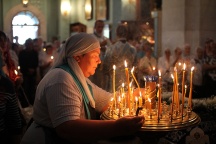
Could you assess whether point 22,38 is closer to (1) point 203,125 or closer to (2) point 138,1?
(2) point 138,1

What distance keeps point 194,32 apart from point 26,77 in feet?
13.5

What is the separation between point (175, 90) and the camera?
7.52ft

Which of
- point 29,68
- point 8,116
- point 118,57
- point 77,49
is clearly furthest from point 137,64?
point 29,68

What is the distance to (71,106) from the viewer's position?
1958mm

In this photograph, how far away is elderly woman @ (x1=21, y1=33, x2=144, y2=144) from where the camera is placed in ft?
6.26

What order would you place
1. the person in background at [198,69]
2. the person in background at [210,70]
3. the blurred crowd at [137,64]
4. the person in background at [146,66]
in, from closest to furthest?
the blurred crowd at [137,64] → the person in background at [198,69] → the person in background at [146,66] → the person in background at [210,70]

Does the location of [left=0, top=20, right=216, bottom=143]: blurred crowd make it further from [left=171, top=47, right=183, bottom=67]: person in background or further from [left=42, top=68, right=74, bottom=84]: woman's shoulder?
[left=42, top=68, right=74, bottom=84]: woman's shoulder

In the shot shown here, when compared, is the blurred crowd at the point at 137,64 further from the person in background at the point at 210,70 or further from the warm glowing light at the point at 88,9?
the warm glowing light at the point at 88,9

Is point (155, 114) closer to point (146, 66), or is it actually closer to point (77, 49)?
point (77, 49)

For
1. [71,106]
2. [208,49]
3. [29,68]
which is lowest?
[29,68]

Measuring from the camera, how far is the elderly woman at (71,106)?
1909mm

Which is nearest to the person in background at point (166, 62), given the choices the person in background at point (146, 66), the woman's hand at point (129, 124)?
the person in background at point (146, 66)

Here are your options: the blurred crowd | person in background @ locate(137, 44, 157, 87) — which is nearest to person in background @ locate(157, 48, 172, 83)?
the blurred crowd

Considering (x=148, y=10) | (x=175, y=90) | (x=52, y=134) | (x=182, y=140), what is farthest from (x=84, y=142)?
(x=148, y=10)
